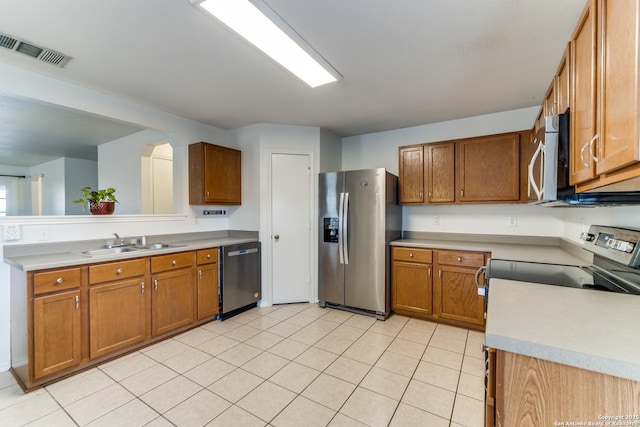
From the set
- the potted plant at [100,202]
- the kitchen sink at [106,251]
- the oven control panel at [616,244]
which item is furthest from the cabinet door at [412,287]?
the potted plant at [100,202]

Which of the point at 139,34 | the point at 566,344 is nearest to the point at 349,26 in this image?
the point at 139,34

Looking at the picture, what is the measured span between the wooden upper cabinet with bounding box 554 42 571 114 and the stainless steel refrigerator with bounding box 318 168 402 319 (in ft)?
5.56

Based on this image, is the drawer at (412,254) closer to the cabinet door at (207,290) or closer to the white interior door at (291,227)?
the white interior door at (291,227)

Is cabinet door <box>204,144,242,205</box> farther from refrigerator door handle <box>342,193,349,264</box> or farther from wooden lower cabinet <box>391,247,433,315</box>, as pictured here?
wooden lower cabinet <box>391,247,433,315</box>

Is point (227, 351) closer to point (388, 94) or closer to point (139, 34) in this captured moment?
point (139, 34)

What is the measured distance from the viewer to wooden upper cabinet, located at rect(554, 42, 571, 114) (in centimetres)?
134

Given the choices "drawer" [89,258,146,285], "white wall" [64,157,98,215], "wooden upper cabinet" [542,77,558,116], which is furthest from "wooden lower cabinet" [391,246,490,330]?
"white wall" [64,157,98,215]

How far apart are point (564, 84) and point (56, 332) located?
3.51 meters

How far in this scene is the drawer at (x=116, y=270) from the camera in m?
2.16

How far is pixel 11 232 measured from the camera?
2.16m

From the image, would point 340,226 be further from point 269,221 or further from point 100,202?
point 100,202

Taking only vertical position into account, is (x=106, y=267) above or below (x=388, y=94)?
below

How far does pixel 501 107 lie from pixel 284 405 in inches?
136

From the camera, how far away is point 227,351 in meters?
2.45
